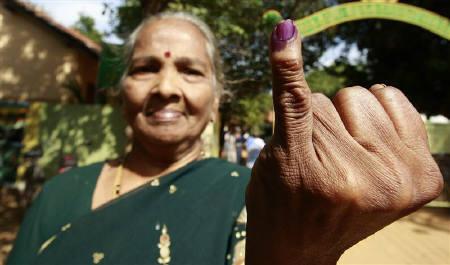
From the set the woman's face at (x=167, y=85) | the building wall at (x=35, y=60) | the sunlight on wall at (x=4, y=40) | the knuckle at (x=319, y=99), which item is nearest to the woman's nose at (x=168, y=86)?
the woman's face at (x=167, y=85)

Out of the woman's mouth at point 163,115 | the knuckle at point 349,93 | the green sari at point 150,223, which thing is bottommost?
the green sari at point 150,223

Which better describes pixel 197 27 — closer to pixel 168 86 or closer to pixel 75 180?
pixel 168 86

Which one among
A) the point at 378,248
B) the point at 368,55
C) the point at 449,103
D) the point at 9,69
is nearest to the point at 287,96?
the point at 378,248

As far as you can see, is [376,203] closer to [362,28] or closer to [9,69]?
[362,28]

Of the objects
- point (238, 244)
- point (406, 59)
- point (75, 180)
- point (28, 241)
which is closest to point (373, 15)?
point (238, 244)

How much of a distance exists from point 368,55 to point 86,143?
242 inches

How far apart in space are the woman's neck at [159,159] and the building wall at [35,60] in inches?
322

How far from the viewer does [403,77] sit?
6.85 m

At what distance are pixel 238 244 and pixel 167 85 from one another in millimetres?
603

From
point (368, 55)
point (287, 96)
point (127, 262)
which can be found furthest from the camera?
point (368, 55)

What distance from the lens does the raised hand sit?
0.48 metres

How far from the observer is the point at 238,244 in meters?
0.93

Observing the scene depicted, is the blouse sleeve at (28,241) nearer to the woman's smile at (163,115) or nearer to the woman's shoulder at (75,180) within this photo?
the woman's shoulder at (75,180)

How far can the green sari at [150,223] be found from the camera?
97 cm
